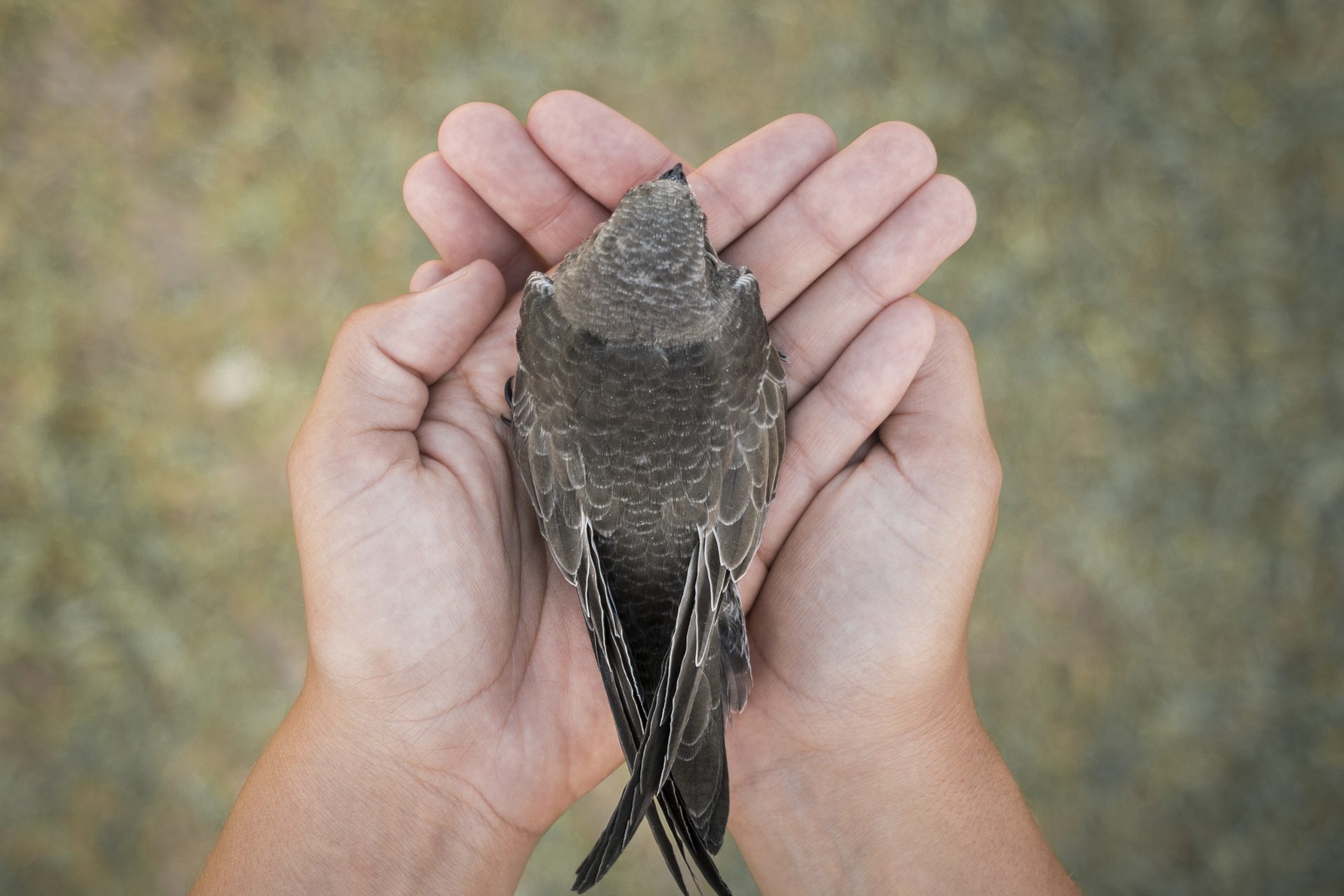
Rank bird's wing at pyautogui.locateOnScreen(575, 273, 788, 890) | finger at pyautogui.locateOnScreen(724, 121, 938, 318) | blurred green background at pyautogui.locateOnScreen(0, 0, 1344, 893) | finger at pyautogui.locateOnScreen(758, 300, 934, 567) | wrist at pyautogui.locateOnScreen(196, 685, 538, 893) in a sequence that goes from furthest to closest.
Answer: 1. blurred green background at pyautogui.locateOnScreen(0, 0, 1344, 893)
2. finger at pyautogui.locateOnScreen(724, 121, 938, 318)
3. finger at pyautogui.locateOnScreen(758, 300, 934, 567)
4. wrist at pyautogui.locateOnScreen(196, 685, 538, 893)
5. bird's wing at pyautogui.locateOnScreen(575, 273, 788, 890)

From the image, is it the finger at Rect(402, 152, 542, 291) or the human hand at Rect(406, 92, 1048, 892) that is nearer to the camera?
the human hand at Rect(406, 92, 1048, 892)

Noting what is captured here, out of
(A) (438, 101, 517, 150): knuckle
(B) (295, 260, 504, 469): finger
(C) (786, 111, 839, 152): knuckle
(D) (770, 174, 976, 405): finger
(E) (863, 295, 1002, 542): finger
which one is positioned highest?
(A) (438, 101, 517, 150): knuckle

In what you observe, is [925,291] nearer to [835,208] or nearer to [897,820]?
[835,208]

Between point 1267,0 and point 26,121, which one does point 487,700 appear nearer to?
point 26,121

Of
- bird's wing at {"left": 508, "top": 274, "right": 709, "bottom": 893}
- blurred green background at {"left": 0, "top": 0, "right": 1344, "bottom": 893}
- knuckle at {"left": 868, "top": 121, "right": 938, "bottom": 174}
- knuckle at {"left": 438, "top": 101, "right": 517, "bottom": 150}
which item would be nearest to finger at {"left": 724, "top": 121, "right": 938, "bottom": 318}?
knuckle at {"left": 868, "top": 121, "right": 938, "bottom": 174}

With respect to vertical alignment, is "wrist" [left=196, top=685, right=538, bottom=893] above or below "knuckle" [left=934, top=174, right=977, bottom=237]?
below

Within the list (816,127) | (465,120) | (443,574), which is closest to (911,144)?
(816,127)

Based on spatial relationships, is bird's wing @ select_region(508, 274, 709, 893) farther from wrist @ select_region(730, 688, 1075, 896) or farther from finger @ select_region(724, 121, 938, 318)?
finger @ select_region(724, 121, 938, 318)

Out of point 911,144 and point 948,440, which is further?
point 911,144
